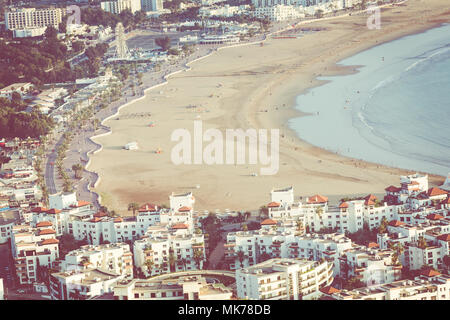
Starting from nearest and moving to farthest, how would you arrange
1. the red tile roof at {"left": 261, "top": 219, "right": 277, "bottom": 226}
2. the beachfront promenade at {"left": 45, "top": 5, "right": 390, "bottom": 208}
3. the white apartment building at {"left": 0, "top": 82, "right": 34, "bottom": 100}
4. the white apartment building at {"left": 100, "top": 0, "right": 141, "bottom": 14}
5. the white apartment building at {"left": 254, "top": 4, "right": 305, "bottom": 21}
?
the red tile roof at {"left": 261, "top": 219, "right": 277, "bottom": 226}
the beachfront promenade at {"left": 45, "top": 5, "right": 390, "bottom": 208}
the white apartment building at {"left": 0, "top": 82, "right": 34, "bottom": 100}
the white apartment building at {"left": 254, "top": 4, "right": 305, "bottom": 21}
the white apartment building at {"left": 100, "top": 0, "right": 141, "bottom": 14}

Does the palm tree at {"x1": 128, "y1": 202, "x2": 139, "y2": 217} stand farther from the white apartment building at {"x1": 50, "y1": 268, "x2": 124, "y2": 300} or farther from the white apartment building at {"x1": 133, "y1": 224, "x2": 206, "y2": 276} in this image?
the white apartment building at {"x1": 50, "y1": 268, "x2": 124, "y2": 300}

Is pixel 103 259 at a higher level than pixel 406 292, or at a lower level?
lower

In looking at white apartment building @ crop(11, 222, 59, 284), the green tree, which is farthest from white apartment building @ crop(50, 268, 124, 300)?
the green tree

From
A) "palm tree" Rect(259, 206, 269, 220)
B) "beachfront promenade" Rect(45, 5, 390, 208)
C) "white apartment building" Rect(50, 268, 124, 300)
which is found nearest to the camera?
"white apartment building" Rect(50, 268, 124, 300)

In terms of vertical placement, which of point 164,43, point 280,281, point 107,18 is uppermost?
point 107,18

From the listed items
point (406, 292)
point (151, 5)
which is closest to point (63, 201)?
point (406, 292)

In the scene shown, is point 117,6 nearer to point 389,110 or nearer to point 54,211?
point 389,110

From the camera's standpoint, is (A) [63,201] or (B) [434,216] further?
(A) [63,201]
